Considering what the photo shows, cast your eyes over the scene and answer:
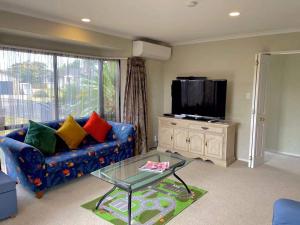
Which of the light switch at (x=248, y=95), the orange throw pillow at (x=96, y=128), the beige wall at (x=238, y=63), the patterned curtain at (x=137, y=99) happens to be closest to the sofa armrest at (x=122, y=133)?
the orange throw pillow at (x=96, y=128)

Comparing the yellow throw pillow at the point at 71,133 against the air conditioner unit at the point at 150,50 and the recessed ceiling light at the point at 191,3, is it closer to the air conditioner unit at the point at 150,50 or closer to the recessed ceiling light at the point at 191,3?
the air conditioner unit at the point at 150,50

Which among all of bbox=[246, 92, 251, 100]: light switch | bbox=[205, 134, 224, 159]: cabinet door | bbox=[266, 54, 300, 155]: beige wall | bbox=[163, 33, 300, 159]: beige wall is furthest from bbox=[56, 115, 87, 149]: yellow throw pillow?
bbox=[266, 54, 300, 155]: beige wall

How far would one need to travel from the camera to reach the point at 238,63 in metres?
4.45

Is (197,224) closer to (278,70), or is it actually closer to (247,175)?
(247,175)

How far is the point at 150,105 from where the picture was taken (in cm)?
520

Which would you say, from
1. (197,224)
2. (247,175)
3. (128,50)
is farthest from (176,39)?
(197,224)

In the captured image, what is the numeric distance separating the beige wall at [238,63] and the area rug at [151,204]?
1886 millimetres

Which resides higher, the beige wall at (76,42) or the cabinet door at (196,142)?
the beige wall at (76,42)

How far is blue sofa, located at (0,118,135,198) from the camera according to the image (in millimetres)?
2859

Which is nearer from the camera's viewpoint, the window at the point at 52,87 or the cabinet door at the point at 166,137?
the window at the point at 52,87

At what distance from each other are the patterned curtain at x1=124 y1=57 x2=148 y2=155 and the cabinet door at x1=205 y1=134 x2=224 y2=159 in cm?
127

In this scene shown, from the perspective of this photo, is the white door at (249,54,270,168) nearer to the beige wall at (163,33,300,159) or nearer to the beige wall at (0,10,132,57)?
the beige wall at (163,33,300,159)

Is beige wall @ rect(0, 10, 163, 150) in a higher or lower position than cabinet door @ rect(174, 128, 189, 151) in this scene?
higher

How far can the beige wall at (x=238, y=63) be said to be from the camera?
4.11m
